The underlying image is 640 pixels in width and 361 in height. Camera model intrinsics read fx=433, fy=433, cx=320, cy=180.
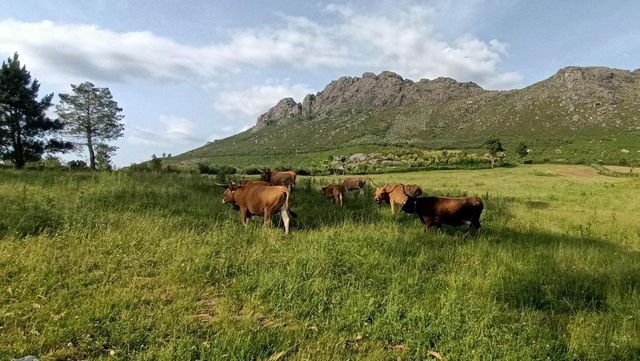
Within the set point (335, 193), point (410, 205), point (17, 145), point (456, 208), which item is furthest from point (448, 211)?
point (17, 145)

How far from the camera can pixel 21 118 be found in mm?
42750

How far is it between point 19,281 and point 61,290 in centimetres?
67

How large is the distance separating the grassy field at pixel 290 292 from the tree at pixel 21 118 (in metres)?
39.5

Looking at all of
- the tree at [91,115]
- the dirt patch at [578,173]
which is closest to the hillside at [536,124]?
the dirt patch at [578,173]

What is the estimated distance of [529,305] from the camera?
6.23 metres

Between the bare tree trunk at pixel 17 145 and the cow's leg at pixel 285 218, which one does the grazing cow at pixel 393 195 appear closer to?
the cow's leg at pixel 285 218

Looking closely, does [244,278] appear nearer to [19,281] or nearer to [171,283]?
[171,283]

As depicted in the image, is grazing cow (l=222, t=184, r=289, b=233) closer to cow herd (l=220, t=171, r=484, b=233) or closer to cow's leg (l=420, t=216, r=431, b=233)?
cow herd (l=220, t=171, r=484, b=233)

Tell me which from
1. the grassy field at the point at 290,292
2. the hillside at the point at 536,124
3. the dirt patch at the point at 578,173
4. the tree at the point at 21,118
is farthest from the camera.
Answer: the hillside at the point at 536,124

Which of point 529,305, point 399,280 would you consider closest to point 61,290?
point 399,280

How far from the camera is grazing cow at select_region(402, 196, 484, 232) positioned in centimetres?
1204

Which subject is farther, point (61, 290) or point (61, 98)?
point (61, 98)

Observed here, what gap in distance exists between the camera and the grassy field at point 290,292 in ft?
15.4

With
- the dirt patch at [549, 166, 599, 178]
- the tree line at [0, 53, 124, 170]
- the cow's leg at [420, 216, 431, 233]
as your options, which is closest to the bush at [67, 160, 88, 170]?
the tree line at [0, 53, 124, 170]
